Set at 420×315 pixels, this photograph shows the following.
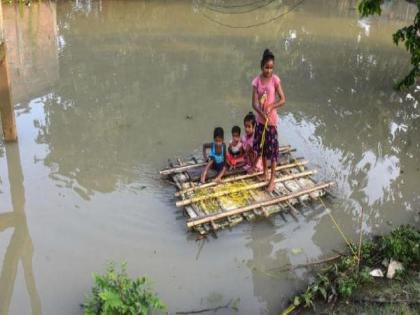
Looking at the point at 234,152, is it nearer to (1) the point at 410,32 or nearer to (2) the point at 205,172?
(2) the point at 205,172

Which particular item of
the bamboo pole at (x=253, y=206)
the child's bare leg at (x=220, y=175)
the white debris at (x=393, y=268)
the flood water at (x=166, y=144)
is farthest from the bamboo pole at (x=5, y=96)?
the white debris at (x=393, y=268)

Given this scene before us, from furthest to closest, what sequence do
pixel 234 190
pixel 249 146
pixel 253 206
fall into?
pixel 249 146
pixel 234 190
pixel 253 206

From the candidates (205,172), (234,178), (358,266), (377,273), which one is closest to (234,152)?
(234,178)

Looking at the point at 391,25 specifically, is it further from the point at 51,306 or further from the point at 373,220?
the point at 51,306

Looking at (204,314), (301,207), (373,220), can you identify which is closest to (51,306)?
(204,314)

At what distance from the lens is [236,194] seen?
15.6 feet

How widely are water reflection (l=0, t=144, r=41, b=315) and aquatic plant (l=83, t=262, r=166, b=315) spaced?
567 millimetres

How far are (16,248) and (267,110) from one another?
2.75m

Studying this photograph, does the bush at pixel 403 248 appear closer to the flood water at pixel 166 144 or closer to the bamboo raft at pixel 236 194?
the flood water at pixel 166 144

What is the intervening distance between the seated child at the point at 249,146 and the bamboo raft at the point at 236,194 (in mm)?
103

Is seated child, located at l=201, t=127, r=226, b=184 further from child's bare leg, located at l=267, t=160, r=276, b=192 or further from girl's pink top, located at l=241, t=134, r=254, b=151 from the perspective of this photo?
child's bare leg, located at l=267, t=160, r=276, b=192

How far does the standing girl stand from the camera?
4.50 metres

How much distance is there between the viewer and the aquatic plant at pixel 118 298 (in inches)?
122

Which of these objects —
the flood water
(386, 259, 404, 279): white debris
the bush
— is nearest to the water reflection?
the flood water
